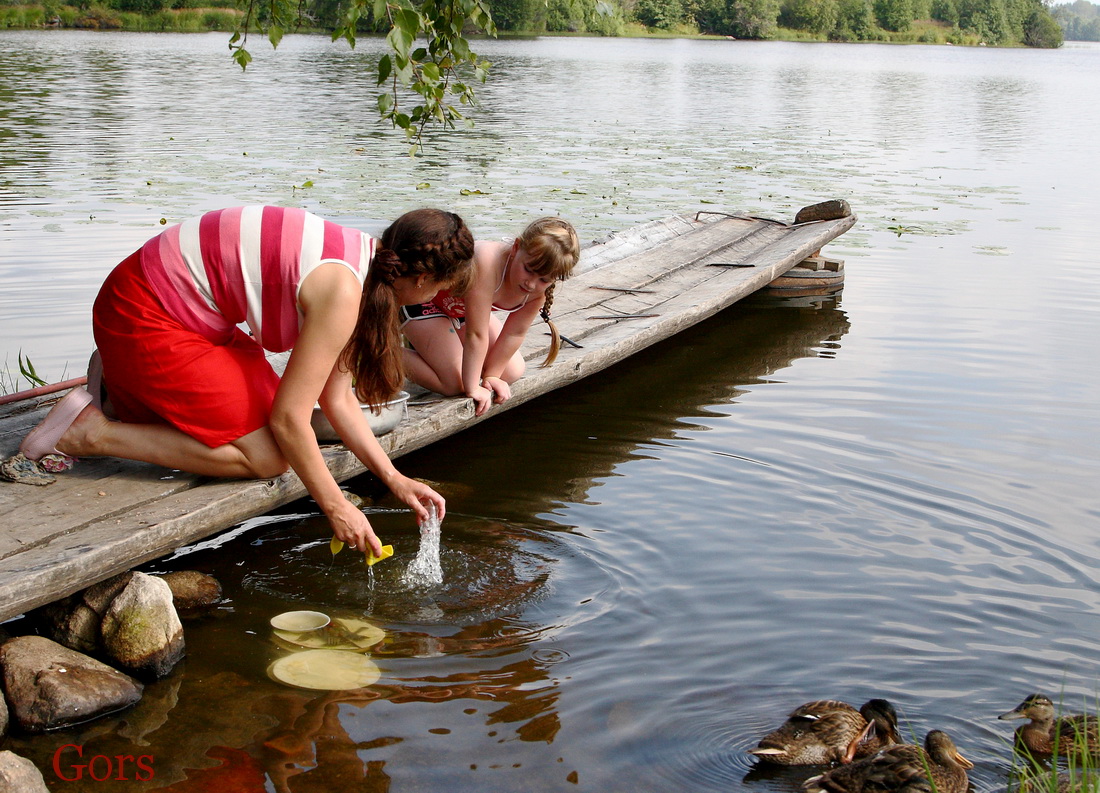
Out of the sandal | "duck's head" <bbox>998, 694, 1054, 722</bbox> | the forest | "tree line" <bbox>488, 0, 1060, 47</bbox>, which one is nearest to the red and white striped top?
the sandal

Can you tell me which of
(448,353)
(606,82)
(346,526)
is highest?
(606,82)

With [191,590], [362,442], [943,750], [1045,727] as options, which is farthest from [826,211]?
[191,590]

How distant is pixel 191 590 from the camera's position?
4070 millimetres

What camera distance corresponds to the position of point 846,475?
568cm

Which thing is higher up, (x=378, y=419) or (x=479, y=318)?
(x=479, y=318)

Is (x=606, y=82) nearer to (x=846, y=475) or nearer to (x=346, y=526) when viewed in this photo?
(x=846, y=475)

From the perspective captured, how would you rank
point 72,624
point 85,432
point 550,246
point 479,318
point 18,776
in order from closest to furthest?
1. point 18,776
2. point 72,624
3. point 85,432
4. point 550,246
5. point 479,318

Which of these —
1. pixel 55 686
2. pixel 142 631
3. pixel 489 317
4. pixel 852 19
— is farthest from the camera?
pixel 852 19

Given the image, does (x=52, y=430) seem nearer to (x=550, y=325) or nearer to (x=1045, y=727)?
(x=550, y=325)

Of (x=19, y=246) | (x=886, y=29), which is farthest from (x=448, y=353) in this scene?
(x=886, y=29)

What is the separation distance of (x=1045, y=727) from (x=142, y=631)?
3.08 meters

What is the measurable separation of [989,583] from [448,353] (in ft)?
8.97

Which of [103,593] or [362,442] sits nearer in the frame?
[103,593]

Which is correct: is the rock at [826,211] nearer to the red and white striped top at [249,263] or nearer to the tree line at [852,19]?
the red and white striped top at [249,263]
